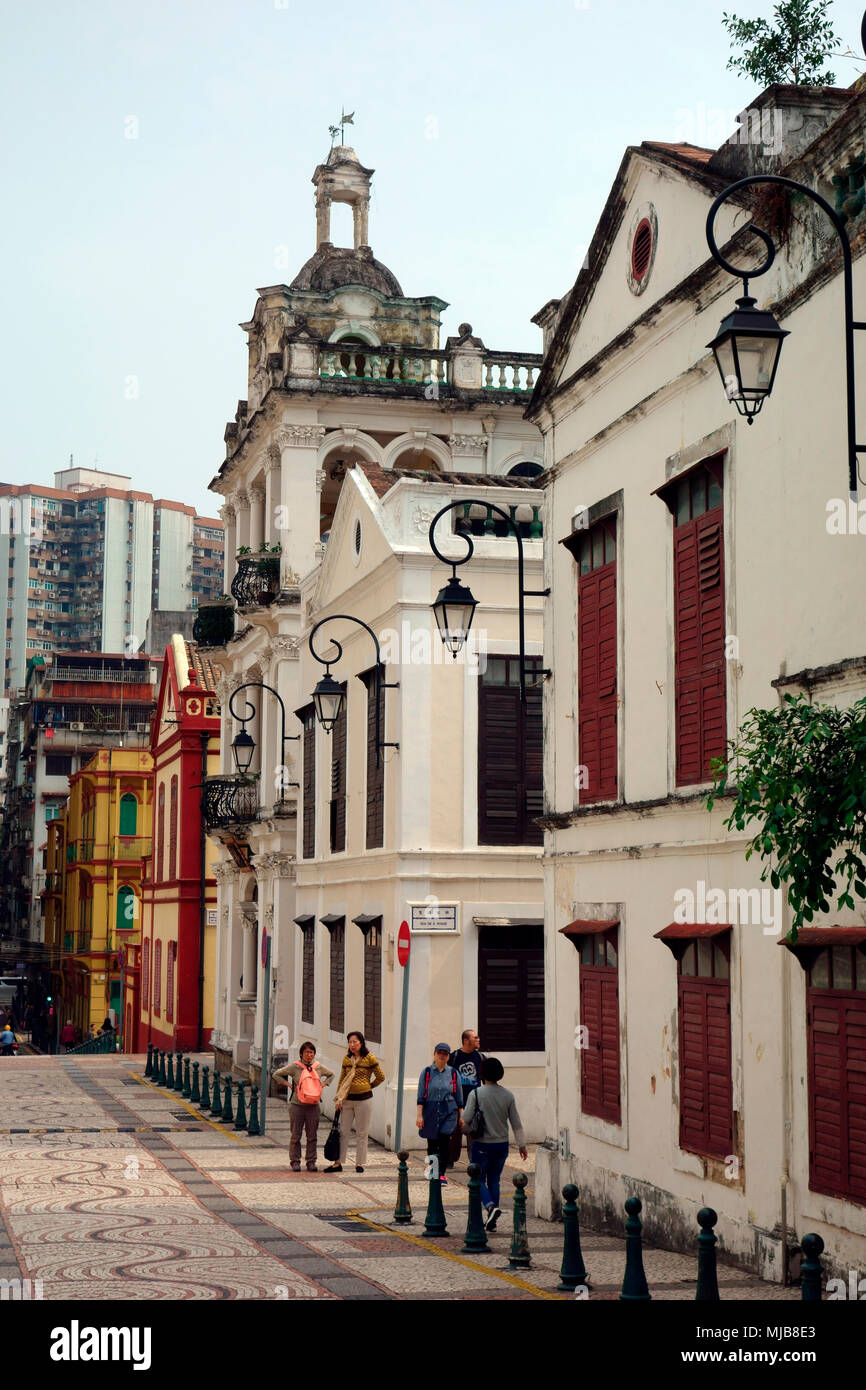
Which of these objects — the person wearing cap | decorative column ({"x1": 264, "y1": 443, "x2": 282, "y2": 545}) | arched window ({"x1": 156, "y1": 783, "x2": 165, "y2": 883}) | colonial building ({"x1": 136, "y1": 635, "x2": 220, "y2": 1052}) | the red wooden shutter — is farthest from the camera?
arched window ({"x1": 156, "y1": 783, "x2": 165, "y2": 883})

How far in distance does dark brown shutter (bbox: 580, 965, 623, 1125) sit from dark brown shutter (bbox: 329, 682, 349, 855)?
10.7m

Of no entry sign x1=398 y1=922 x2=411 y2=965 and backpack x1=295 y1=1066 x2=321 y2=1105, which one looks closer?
no entry sign x1=398 y1=922 x2=411 y2=965

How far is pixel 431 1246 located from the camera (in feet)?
46.9

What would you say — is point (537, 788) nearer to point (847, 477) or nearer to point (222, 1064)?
point (847, 477)

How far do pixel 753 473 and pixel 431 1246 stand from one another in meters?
6.87

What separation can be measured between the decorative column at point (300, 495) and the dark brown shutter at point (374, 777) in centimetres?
759

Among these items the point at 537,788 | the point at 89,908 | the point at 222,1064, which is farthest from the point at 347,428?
the point at 89,908

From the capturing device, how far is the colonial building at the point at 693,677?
11.3 metres

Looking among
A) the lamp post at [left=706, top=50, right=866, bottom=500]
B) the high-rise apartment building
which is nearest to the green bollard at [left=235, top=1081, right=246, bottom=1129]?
the lamp post at [left=706, top=50, right=866, bottom=500]

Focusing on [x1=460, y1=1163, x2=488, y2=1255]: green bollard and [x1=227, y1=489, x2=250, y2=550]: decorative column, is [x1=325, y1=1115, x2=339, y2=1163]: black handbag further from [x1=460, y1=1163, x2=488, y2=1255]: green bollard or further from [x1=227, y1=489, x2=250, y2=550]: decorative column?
[x1=227, y1=489, x2=250, y2=550]: decorative column

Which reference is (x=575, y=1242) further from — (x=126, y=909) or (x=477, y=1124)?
(x=126, y=909)

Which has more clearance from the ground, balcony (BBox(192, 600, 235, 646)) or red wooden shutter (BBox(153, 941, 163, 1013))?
balcony (BBox(192, 600, 235, 646))

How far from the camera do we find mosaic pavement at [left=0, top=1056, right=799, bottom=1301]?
12047mm

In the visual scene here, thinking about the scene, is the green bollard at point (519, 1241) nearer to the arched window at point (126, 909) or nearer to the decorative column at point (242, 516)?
the decorative column at point (242, 516)
